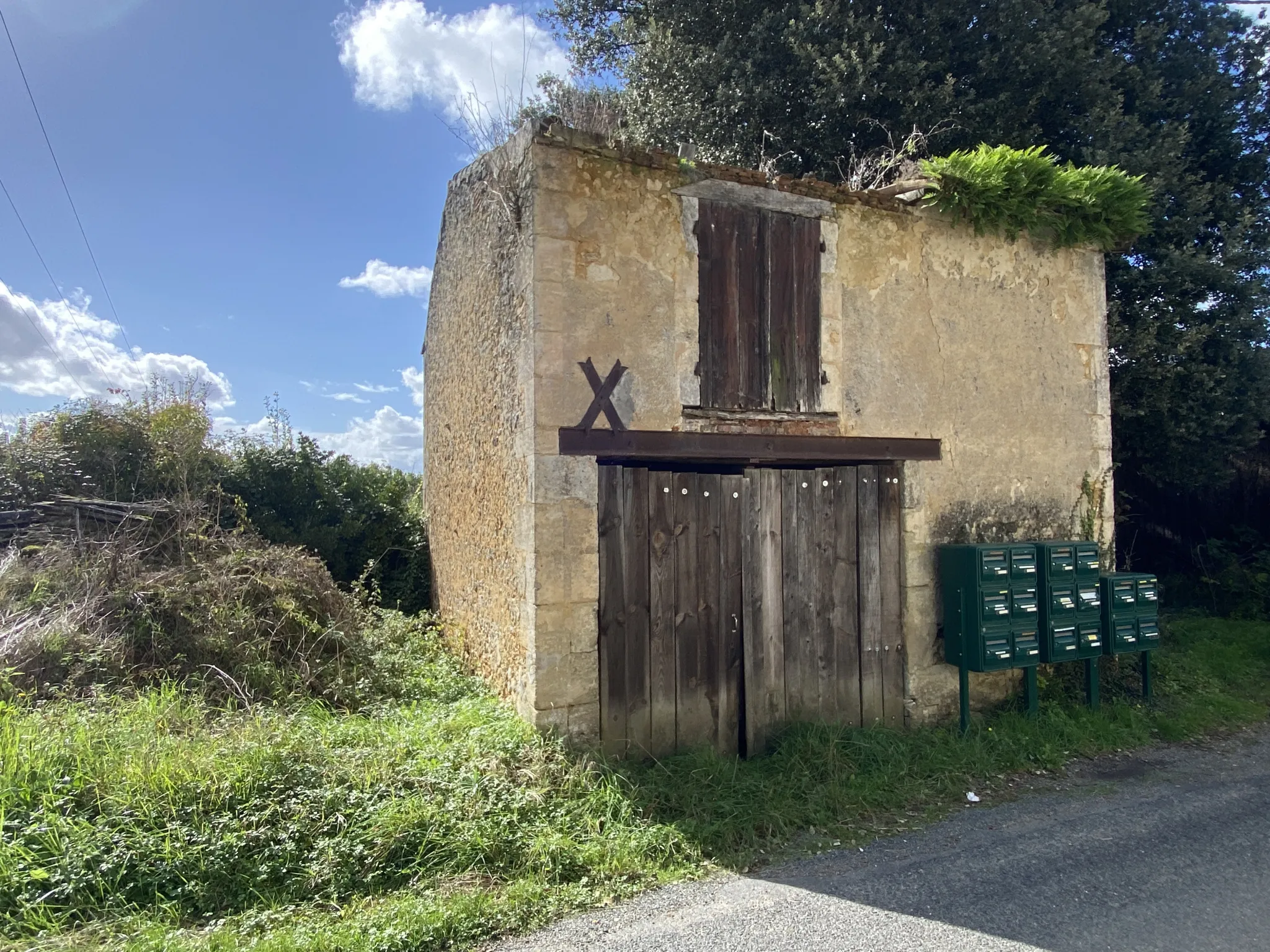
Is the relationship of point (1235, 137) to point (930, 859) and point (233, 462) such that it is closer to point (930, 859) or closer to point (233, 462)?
point (930, 859)

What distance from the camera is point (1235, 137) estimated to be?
364 inches

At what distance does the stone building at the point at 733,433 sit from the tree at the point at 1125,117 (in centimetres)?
250

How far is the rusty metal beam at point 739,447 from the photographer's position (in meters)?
5.21

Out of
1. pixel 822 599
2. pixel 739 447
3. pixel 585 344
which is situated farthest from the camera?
pixel 822 599

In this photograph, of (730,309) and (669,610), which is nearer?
(669,610)

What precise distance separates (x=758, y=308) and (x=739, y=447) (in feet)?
3.37

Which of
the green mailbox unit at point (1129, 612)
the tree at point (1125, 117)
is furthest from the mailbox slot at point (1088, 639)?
the tree at point (1125, 117)

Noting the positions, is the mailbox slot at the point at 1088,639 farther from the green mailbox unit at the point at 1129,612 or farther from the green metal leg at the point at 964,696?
the green metal leg at the point at 964,696

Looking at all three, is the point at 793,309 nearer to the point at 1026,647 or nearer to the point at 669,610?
the point at 669,610

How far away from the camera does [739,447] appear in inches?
221

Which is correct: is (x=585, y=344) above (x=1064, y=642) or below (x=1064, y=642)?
above

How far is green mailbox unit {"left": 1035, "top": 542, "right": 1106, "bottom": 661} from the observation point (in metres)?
6.33

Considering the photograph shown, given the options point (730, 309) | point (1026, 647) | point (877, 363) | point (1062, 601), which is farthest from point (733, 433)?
point (1062, 601)

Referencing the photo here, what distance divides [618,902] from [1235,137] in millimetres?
10651
